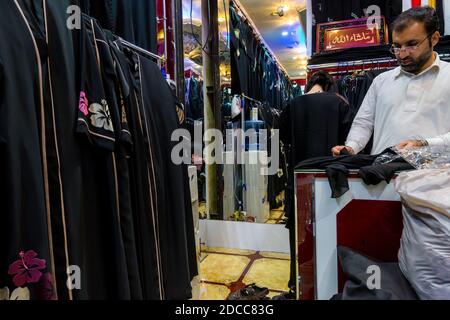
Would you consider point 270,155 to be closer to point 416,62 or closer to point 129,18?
point 416,62

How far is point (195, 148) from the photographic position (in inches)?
104

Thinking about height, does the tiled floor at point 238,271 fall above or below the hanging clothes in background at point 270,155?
below

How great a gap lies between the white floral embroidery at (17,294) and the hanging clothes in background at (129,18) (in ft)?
3.07

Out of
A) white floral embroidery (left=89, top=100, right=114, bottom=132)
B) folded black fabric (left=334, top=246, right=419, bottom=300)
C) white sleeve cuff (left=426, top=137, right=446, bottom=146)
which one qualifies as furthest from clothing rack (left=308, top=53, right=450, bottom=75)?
white floral embroidery (left=89, top=100, right=114, bottom=132)

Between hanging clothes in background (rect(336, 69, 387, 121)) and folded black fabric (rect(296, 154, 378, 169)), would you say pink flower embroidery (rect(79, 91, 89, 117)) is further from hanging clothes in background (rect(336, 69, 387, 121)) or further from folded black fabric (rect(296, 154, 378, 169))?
hanging clothes in background (rect(336, 69, 387, 121))

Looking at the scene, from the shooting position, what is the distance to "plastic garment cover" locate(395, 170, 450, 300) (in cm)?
74

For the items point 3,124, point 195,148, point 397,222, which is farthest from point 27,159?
point 195,148

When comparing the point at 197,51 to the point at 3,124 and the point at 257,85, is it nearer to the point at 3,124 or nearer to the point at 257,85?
the point at 257,85

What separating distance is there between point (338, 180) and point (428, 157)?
300mm

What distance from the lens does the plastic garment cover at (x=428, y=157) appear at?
95 cm

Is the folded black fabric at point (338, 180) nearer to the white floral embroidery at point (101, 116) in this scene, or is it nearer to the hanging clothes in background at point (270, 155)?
the white floral embroidery at point (101, 116)

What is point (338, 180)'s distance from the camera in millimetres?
1015

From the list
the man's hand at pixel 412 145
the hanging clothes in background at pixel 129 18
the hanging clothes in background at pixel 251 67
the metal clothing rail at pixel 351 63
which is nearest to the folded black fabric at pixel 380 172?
the man's hand at pixel 412 145

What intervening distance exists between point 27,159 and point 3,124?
85 millimetres
